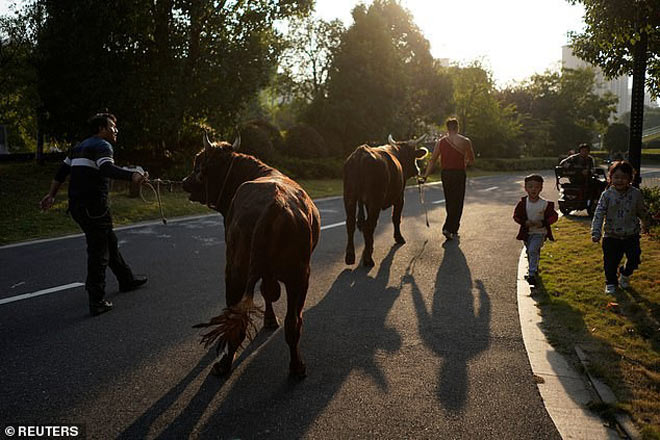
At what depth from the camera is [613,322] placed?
548 cm

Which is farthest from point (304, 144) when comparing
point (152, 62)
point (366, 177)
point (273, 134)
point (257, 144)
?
point (366, 177)

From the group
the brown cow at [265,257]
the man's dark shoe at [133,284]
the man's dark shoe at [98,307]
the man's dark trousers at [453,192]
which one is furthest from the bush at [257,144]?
the brown cow at [265,257]

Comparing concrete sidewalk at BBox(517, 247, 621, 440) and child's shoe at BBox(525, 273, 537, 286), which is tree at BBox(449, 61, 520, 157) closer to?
child's shoe at BBox(525, 273, 537, 286)

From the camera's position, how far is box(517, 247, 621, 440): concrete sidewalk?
3455 millimetres

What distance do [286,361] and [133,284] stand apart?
3.21 meters

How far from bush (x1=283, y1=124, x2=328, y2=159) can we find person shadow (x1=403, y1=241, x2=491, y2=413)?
81.2 ft

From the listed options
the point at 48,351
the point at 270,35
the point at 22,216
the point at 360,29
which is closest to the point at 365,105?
the point at 360,29

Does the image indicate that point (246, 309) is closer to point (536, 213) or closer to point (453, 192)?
point (536, 213)

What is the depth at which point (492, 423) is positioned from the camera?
3.54m

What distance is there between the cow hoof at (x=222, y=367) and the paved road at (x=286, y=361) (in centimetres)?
9

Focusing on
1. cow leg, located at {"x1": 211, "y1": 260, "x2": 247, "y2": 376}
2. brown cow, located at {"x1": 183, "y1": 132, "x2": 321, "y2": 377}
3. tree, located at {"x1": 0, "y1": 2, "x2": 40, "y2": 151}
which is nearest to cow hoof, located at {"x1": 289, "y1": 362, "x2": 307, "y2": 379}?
brown cow, located at {"x1": 183, "y1": 132, "x2": 321, "y2": 377}

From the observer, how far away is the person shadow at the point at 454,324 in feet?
13.5

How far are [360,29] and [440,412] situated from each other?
3453 centimetres

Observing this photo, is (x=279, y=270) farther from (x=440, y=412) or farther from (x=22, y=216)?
(x=22, y=216)
